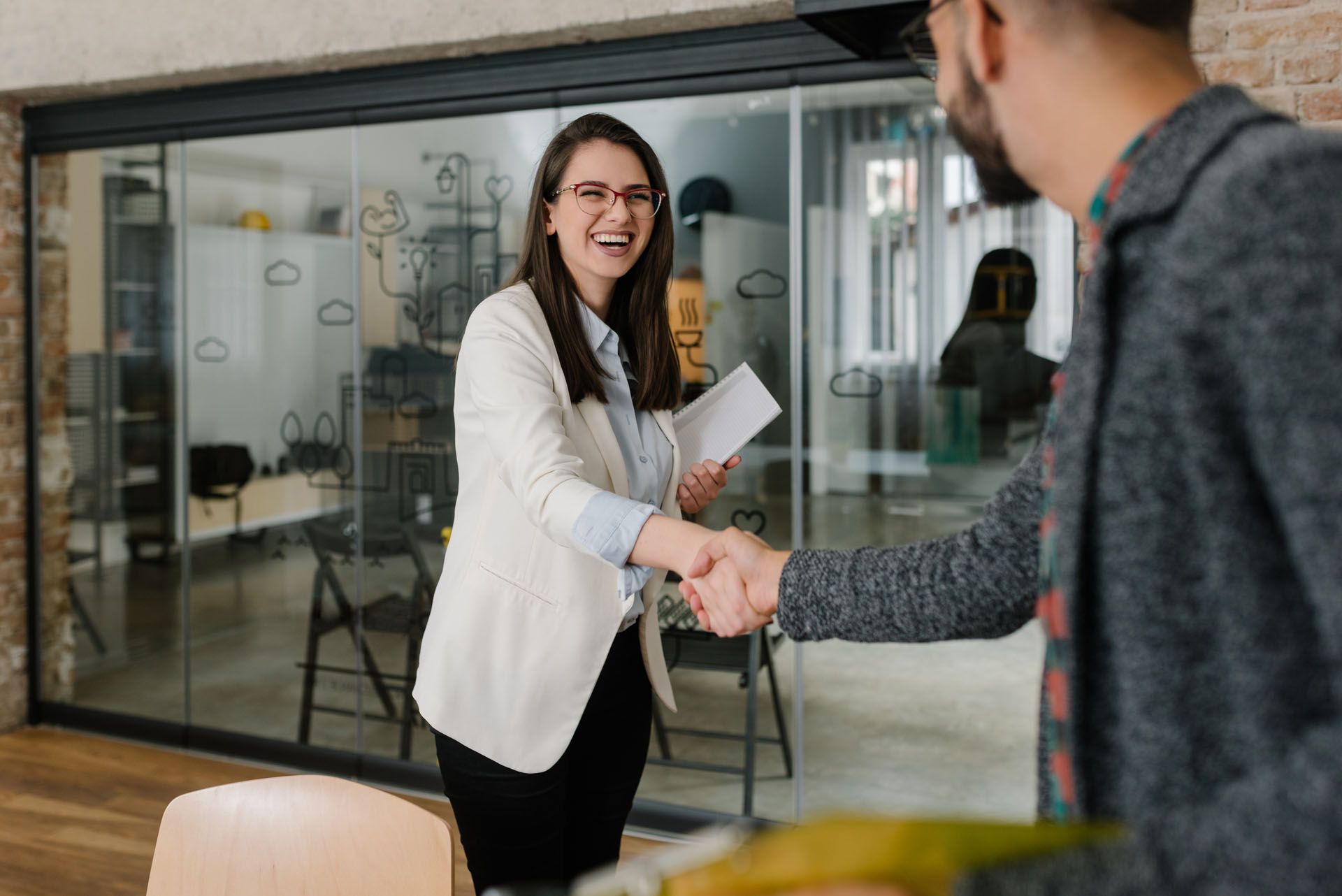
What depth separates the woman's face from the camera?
173 centimetres

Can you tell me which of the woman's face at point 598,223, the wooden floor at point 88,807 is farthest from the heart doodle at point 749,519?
the woman's face at point 598,223

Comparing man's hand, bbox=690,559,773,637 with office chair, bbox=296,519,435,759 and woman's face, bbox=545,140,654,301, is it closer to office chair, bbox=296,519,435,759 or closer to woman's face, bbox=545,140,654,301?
woman's face, bbox=545,140,654,301

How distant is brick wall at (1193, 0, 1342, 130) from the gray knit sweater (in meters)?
1.91

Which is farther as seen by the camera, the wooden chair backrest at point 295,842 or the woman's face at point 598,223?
the woman's face at point 598,223

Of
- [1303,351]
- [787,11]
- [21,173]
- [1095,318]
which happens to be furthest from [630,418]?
[21,173]

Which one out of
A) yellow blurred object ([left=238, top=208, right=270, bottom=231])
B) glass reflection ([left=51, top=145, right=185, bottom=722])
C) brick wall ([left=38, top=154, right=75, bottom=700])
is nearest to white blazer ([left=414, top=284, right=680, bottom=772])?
yellow blurred object ([left=238, top=208, right=270, bottom=231])

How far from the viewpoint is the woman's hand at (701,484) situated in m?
1.85

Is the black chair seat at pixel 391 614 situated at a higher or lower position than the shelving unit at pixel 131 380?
lower

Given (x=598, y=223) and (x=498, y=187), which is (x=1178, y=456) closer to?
(x=598, y=223)

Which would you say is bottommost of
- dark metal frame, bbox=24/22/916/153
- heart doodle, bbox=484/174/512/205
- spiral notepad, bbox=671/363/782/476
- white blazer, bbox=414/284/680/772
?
white blazer, bbox=414/284/680/772

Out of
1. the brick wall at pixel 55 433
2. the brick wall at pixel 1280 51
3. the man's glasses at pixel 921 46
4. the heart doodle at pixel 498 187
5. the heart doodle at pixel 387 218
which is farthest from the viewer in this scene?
the brick wall at pixel 55 433

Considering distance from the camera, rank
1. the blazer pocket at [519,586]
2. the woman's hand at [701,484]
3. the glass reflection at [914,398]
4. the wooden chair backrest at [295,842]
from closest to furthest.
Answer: the wooden chair backrest at [295,842] → the blazer pocket at [519,586] → the woman's hand at [701,484] → the glass reflection at [914,398]

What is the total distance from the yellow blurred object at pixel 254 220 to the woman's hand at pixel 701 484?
2.31 m

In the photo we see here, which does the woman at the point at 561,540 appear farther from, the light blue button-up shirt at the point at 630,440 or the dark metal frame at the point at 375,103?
the dark metal frame at the point at 375,103
